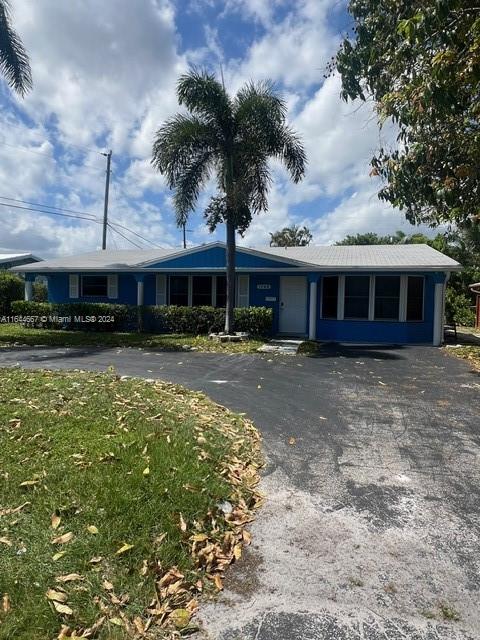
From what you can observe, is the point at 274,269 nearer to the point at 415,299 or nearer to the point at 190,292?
the point at 190,292

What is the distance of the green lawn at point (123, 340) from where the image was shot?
13.6m

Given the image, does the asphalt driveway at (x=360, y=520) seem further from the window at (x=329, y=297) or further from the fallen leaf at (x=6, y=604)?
the window at (x=329, y=297)

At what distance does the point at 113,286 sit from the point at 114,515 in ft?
56.6

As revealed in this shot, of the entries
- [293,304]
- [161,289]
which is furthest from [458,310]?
[161,289]

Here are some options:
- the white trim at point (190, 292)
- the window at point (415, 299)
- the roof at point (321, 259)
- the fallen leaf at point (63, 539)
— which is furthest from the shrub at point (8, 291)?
the fallen leaf at point (63, 539)

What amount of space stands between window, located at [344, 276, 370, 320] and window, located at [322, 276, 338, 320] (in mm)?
394

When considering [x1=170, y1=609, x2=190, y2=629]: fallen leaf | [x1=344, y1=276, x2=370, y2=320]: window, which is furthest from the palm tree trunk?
[x1=170, y1=609, x2=190, y2=629]: fallen leaf

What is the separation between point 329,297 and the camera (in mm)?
16328

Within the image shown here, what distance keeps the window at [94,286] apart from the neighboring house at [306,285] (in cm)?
4

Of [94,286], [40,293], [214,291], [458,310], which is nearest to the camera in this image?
[214,291]

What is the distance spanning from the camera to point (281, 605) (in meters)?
2.46

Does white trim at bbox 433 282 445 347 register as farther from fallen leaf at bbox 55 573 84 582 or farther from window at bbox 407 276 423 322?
fallen leaf at bbox 55 573 84 582

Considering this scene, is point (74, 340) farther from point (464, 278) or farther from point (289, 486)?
point (464, 278)

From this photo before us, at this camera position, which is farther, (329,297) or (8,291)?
(8,291)
